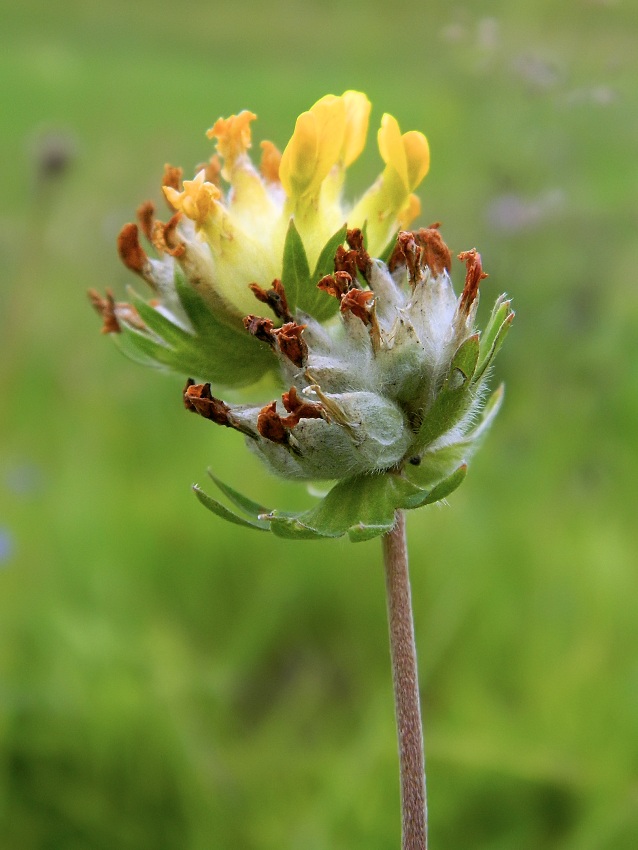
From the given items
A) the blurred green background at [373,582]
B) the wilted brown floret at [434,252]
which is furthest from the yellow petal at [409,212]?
the blurred green background at [373,582]

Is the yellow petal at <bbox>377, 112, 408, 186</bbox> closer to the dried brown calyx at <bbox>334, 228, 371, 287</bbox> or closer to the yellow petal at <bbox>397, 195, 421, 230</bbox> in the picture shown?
the yellow petal at <bbox>397, 195, 421, 230</bbox>

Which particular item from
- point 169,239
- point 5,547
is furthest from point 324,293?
point 5,547

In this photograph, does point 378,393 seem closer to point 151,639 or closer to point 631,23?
point 151,639

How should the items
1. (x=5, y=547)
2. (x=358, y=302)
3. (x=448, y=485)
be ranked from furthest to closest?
(x=5, y=547)
(x=358, y=302)
(x=448, y=485)

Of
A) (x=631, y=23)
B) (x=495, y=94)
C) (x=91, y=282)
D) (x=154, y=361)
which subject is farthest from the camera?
(x=91, y=282)

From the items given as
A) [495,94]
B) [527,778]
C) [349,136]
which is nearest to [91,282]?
Result: [495,94]

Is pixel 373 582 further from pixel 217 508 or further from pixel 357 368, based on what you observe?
pixel 217 508

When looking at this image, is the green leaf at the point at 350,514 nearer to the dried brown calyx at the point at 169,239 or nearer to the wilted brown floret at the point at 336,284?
the wilted brown floret at the point at 336,284
